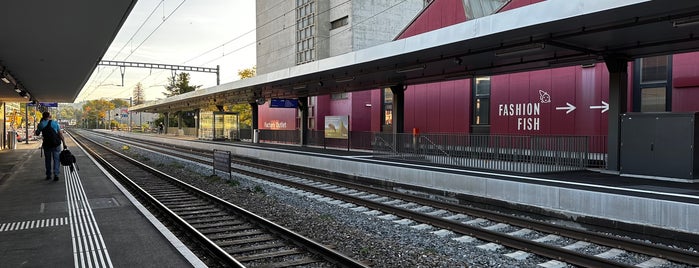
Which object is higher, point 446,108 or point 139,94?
point 139,94

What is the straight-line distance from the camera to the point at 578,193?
9.12 meters

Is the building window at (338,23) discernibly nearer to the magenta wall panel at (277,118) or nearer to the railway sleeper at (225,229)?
the magenta wall panel at (277,118)

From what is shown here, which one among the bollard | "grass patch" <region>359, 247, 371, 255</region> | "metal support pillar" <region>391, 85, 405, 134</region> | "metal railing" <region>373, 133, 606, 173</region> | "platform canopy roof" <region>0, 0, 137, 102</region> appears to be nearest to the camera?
"grass patch" <region>359, 247, 371, 255</region>

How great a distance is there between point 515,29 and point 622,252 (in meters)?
6.16

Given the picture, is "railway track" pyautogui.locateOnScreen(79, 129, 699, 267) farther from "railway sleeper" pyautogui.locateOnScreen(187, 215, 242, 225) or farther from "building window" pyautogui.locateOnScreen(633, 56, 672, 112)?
"building window" pyautogui.locateOnScreen(633, 56, 672, 112)

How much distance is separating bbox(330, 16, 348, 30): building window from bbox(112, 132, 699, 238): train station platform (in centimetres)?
3955

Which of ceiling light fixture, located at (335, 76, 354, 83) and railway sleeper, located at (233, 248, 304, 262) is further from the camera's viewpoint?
ceiling light fixture, located at (335, 76, 354, 83)

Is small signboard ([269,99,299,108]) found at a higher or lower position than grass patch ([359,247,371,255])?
higher

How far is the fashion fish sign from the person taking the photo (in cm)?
1924

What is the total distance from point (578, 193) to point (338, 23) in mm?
47826

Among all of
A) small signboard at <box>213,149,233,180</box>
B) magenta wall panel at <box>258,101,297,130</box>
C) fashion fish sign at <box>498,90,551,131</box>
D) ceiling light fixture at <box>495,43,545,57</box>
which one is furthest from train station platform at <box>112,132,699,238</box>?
magenta wall panel at <box>258,101,297,130</box>

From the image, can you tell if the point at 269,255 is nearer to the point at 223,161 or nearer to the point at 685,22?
the point at 685,22

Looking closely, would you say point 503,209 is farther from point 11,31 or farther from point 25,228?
point 11,31

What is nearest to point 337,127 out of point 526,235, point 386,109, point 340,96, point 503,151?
point 386,109
